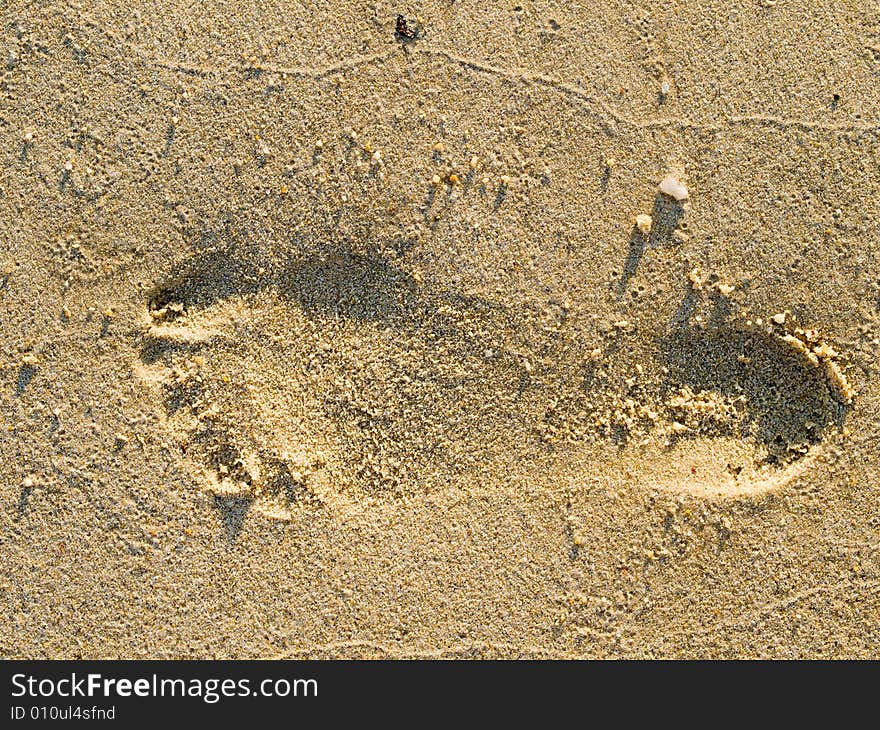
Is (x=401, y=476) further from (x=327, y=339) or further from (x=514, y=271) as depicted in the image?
(x=514, y=271)

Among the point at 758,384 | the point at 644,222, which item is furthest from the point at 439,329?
the point at 758,384

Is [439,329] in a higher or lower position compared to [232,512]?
higher

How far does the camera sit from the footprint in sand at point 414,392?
2299 millimetres

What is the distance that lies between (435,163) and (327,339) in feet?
2.15

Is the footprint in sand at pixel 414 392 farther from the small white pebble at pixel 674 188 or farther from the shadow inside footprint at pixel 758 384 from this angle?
the small white pebble at pixel 674 188

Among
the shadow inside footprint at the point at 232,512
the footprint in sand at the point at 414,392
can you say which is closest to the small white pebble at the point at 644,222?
the footprint in sand at the point at 414,392

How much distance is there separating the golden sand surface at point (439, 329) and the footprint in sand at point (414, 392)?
0.01 meters

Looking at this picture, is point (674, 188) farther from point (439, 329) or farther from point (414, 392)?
point (414, 392)

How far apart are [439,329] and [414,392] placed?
217 mm

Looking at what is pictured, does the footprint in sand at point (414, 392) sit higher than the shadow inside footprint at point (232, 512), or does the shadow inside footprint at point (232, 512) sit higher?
the footprint in sand at point (414, 392)

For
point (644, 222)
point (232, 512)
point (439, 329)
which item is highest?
point (644, 222)

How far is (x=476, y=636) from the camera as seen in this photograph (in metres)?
2.32

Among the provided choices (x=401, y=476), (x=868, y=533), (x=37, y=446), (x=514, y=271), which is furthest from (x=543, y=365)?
(x=37, y=446)

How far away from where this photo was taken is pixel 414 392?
2.31 m
